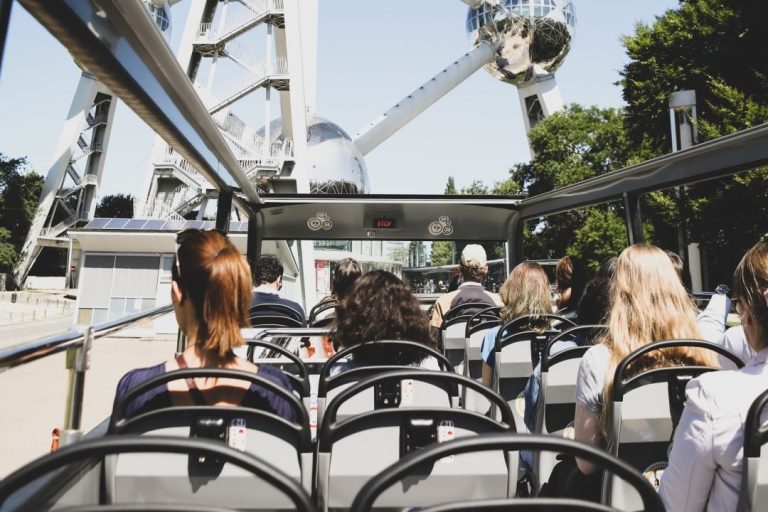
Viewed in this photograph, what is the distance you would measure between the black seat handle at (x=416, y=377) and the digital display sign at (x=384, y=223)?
24.7 feet

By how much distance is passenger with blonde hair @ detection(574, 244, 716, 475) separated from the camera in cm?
261

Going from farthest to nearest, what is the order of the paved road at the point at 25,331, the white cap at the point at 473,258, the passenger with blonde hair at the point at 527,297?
the white cap at the point at 473,258, the passenger with blonde hair at the point at 527,297, the paved road at the point at 25,331

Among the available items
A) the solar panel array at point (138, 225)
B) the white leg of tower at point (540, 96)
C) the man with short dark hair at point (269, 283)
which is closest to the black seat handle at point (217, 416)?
the man with short dark hair at point (269, 283)

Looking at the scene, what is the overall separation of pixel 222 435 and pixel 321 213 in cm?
758

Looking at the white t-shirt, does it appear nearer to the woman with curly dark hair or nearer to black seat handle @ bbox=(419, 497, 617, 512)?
the woman with curly dark hair

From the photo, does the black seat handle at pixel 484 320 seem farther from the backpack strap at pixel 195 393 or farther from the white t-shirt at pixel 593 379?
the backpack strap at pixel 195 393

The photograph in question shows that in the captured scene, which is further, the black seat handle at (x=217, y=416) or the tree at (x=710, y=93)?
the tree at (x=710, y=93)

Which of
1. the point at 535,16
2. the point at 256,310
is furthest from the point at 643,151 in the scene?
the point at 535,16

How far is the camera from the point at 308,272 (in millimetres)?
28750

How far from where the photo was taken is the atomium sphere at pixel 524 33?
5688cm

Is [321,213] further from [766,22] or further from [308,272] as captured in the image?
[308,272]

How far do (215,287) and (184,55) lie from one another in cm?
3075

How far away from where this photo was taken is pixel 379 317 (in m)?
3.35

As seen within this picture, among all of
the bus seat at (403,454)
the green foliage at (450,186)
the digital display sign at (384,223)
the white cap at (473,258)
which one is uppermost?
the green foliage at (450,186)
